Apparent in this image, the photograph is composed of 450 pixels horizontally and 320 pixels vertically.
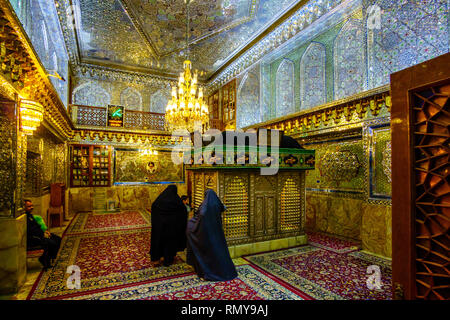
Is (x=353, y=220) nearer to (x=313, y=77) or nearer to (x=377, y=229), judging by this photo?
(x=377, y=229)

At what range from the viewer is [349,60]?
17.9 ft

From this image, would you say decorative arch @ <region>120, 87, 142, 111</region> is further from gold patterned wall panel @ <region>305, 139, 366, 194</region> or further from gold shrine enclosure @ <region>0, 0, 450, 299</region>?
gold patterned wall panel @ <region>305, 139, 366, 194</region>

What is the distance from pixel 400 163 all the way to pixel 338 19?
5.04 metres

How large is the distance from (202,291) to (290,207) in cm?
244

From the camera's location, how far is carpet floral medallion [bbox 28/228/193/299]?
3.07m

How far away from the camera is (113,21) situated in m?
7.53

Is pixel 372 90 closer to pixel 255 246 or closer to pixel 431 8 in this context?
pixel 431 8

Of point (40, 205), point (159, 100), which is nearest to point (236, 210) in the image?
point (40, 205)

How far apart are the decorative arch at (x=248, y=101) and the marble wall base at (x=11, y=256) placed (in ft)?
22.0

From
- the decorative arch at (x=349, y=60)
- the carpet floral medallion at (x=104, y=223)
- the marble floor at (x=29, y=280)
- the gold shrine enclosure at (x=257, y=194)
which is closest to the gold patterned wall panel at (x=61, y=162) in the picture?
the carpet floral medallion at (x=104, y=223)

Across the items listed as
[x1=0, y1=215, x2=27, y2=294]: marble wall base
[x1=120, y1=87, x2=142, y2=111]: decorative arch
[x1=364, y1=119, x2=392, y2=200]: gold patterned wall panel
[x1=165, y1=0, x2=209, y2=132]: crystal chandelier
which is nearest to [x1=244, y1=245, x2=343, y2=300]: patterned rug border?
[x1=364, y1=119, x2=392, y2=200]: gold patterned wall panel

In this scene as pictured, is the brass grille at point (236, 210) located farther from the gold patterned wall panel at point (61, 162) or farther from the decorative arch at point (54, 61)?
the gold patterned wall panel at point (61, 162)

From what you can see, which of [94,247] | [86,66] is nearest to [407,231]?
[94,247]

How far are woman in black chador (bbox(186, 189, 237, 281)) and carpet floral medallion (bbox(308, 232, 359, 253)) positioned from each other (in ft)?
7.61
